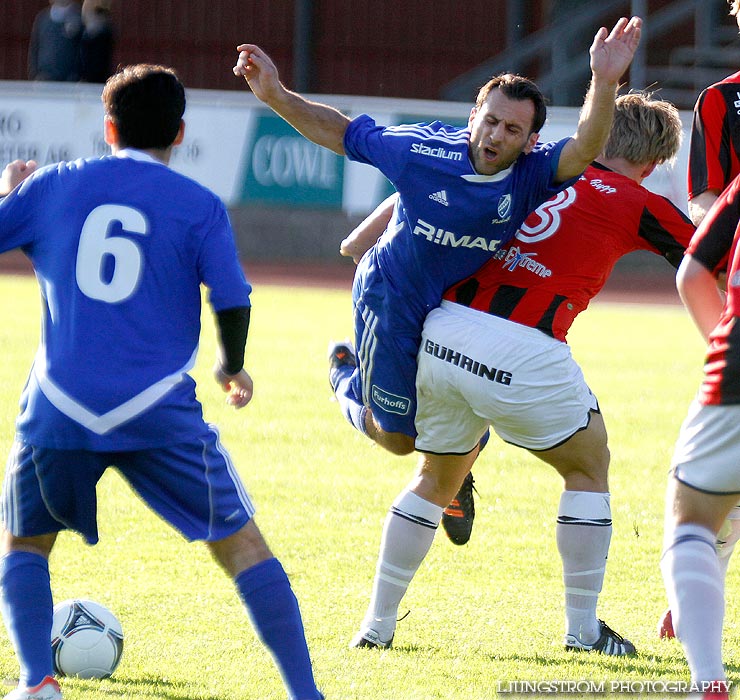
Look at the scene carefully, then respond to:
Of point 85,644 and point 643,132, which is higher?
point 643,132

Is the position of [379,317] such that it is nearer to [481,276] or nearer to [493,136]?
[481,276]

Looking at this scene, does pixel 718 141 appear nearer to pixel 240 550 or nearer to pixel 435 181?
pixel 435 181

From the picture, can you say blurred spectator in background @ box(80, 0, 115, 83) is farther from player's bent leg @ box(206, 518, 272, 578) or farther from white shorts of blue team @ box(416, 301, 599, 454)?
player's bent leg @ box(206, 518, 272, 578)

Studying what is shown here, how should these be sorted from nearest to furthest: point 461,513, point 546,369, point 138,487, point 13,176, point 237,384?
point 138,487 < point 237,384 < point 13,176 < point 546,369 < point 461,513

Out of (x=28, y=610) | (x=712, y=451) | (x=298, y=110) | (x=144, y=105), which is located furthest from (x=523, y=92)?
(x=28, y=610)

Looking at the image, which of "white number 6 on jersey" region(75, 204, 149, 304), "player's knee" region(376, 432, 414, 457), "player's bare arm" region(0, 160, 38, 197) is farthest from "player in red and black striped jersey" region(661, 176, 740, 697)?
"player's bare arm" region(0, 160, 38, 197)

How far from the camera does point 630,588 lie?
5352 millimetres

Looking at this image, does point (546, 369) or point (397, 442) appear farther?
point (397, 442)

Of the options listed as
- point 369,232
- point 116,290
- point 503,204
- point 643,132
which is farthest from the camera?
point 369,232

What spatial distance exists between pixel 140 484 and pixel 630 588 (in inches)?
96.6

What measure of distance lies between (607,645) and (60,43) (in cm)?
1623

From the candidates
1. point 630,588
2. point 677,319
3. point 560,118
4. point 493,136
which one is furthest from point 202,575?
point 560,118

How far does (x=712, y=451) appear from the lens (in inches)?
130

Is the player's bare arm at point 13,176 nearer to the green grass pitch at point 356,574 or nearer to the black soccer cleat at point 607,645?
the green grass pitch at point 356,574
